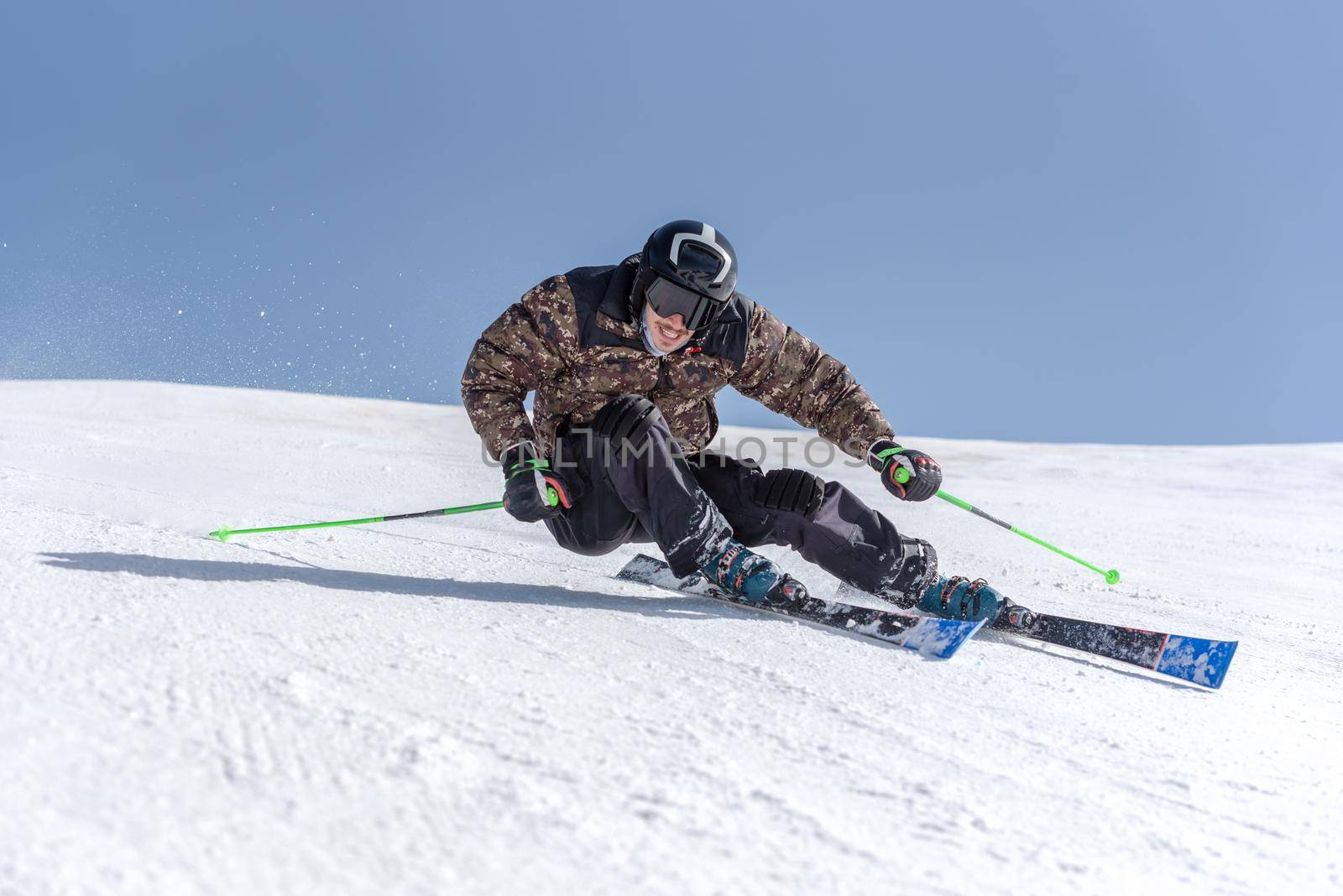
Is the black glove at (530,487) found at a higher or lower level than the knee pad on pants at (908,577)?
lower

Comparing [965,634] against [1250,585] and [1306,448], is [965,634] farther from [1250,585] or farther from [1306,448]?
[1306,448]

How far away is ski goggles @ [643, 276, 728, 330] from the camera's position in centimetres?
306

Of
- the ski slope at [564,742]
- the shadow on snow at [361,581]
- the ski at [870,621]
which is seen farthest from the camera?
the ski at [870,621]

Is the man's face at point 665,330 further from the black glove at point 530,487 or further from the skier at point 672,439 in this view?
the black glove at point 530,487

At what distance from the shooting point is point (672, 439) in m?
2.91

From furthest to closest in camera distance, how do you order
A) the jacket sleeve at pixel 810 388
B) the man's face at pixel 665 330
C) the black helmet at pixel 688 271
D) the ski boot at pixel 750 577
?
the jacket sleeve at pixel 810 388 → the man's face at pixel 665 330 → the black helmet at pixel 688 271 → the ski boot at pixel 750 577

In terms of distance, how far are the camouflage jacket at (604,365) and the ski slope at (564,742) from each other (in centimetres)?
64

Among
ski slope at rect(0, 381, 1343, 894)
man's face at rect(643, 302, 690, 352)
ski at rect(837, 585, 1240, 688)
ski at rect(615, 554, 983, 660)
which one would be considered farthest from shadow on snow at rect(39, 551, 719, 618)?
ski at rect(837, 585, 1240, 688)

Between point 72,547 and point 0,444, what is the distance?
4637 millimetres

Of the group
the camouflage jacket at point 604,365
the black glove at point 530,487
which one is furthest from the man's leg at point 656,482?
the camouflage jacket at point 604,365

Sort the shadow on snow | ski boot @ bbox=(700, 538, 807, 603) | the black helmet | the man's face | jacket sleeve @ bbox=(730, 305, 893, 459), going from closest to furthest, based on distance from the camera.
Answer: the shadow on snow < ski boot @ bbox=(700, 538, 807, 603) < the black helmet < the man's face < jacket sleeve @ bbox=(730, 305, 893, 459)

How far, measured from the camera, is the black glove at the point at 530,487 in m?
2.85

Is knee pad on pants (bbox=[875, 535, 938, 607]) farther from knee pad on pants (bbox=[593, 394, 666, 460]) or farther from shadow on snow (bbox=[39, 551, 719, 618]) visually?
knee pad on pants (bbox=[593, 394, 666, 460])

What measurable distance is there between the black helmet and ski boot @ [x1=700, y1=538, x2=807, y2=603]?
0.88 m
